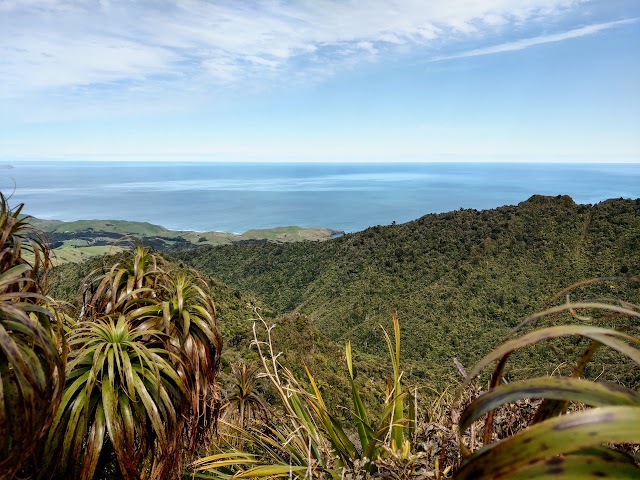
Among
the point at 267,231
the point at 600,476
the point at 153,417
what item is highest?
the point at 600,476

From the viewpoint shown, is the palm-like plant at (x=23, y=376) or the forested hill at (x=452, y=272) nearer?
the palm-like plant at (x=23, y=376)

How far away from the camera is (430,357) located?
31.0 m

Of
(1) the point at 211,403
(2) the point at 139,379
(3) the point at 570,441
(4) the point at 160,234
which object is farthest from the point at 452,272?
(4) the point at 160,234

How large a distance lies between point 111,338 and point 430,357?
3101 centimetres

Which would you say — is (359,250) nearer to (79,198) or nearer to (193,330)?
(193,330)

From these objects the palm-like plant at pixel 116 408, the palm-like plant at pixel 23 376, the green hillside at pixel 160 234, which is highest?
the palm-like plant at pixel 23 376

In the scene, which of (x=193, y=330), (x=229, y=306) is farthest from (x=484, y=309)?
(x=193, y=330)

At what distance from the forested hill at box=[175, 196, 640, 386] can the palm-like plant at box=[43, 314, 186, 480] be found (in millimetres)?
28210

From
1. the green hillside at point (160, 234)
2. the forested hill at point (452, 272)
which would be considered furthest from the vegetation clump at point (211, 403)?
the green hillside at point (160, 234)

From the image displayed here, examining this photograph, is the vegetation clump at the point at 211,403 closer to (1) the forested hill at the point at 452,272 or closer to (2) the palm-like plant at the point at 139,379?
(2) the palm-like plant at the point at 139,379

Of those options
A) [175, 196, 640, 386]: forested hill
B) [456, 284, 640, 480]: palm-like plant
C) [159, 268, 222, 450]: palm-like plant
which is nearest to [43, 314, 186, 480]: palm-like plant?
[159, 268, 222, 450]: palm-like plant

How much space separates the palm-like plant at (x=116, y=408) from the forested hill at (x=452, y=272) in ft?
92.6

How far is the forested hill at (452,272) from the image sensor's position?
3428cm

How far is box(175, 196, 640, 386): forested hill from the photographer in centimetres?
3428
